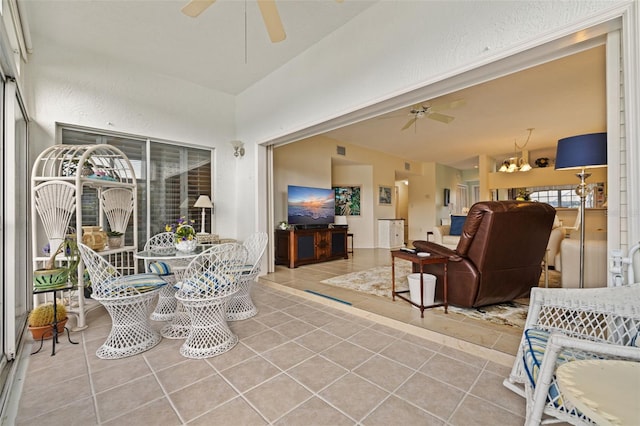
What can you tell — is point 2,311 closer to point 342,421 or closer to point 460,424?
point 342,421

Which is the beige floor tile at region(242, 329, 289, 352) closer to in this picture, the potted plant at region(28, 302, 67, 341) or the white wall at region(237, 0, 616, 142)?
the potted plant at region(28, 302, 67, 341)

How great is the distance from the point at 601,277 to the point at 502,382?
179 cm

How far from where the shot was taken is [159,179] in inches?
172

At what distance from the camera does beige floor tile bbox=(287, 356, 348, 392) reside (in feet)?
5.82

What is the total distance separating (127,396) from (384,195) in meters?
Answer: 7.69

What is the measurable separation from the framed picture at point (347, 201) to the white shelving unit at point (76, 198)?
5.14 m

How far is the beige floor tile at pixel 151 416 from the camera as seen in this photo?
1.46 meters

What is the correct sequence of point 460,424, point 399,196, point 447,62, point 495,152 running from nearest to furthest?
1. point 460,424
2. point 447,62
3. point 495,152
4. point 399,196

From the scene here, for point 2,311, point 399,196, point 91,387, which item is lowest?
point 91,387

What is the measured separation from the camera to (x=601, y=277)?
101 inches

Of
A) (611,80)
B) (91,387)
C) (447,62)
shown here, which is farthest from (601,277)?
(91,387)

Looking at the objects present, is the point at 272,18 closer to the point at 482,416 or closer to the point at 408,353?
the point at 408,353

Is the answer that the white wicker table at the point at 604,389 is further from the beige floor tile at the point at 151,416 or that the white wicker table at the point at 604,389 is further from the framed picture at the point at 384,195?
the framed picture at the point at 384,195

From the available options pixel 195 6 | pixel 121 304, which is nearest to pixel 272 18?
pixel 195 6
